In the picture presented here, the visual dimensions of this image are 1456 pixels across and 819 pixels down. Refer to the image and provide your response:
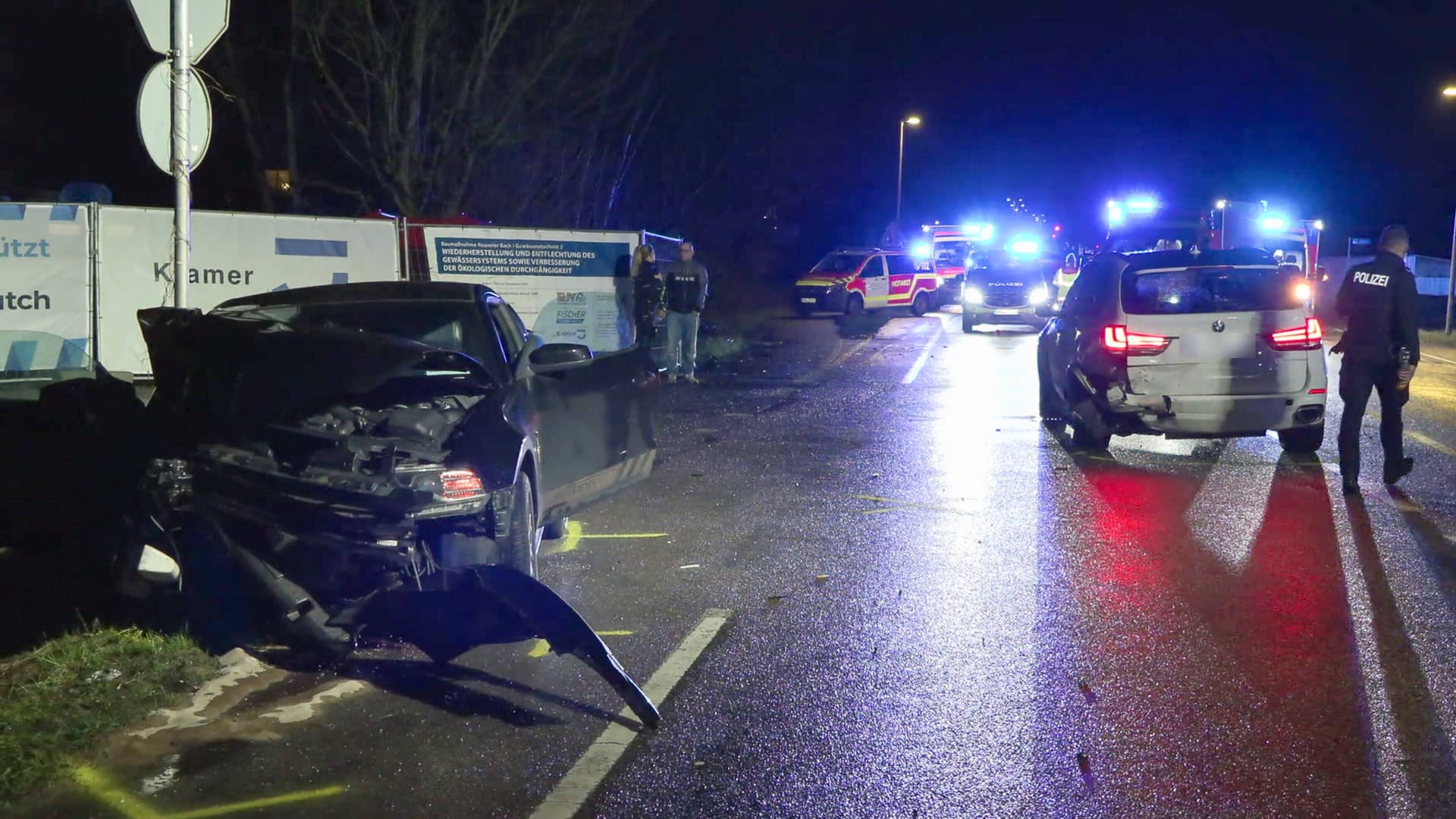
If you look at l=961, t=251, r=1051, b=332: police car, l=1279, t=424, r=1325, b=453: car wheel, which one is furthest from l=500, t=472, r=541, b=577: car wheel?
l=961, t=251, r=1051, b=332: police car

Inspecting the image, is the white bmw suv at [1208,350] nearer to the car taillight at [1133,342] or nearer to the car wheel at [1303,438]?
the car taillight at [1133,342]

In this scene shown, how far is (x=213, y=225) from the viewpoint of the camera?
578 inches

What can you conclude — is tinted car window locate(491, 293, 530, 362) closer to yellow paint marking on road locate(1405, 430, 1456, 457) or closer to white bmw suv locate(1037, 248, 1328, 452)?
white bmw suv locate(1037, 248, 1328, 452)

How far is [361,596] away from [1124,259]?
803cm

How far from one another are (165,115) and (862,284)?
26.3 metres

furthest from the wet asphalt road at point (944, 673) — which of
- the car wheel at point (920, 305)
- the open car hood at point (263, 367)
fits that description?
the car wheel at point (920, 305)

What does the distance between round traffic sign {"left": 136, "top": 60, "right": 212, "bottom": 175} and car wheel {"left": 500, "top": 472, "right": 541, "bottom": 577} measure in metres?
3.36

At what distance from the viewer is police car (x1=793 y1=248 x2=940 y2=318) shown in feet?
111

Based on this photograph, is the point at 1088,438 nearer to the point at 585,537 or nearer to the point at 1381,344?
the point at 1381,344

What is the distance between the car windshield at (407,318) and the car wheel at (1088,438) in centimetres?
608

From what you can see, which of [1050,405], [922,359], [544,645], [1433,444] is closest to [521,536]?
[544,645]

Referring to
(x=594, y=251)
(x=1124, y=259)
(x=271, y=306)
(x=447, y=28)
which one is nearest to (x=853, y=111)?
(x=447, y=28)

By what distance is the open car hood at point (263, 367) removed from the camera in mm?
5938

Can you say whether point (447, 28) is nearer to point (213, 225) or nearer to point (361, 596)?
point (213, 225)
